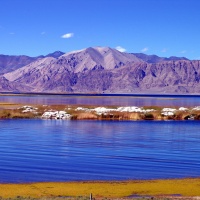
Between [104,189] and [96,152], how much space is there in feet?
48.3

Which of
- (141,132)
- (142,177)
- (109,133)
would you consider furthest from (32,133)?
(142,177)

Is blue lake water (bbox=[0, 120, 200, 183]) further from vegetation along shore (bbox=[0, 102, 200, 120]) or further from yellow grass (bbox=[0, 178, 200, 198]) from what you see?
vegetation along shore (bbox=[0, 102, 200, 120])

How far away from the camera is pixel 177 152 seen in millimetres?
41625

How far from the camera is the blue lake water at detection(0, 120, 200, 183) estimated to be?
103 ft

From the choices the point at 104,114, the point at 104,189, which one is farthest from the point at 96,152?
the point at 104,114

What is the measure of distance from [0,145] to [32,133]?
1086cm

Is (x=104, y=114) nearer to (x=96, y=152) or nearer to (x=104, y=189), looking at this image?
(x=96, y=152)

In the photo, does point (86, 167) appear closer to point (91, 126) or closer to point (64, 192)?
point (64, 192)

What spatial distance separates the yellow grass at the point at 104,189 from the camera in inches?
992

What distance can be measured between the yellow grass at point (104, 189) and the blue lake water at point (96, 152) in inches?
79.6

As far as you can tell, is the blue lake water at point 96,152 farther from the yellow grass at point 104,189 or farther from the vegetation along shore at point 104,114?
the vegetation along shore at point 104,114

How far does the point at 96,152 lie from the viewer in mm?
40906

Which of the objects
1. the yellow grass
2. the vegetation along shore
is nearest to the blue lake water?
the yellow grass

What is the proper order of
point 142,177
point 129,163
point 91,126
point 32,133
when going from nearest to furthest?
point 142,177, point 129,163, point 32,133, point 91,126
